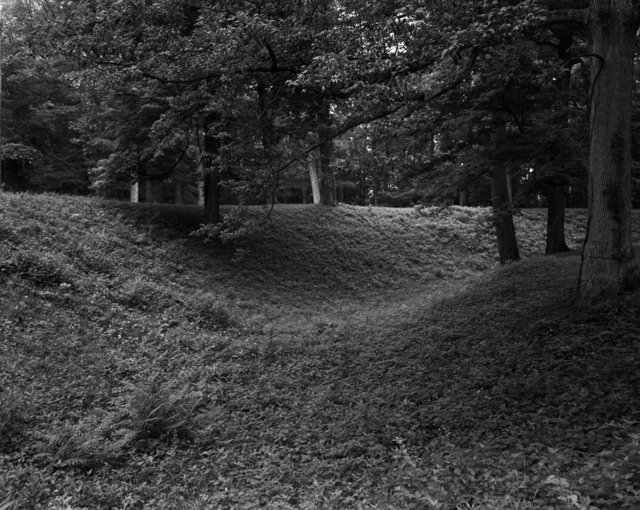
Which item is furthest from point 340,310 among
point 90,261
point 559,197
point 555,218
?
point 90,261

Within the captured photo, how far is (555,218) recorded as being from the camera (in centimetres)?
1320

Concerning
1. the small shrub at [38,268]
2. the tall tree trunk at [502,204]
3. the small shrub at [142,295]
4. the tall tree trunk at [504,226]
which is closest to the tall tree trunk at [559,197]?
the tall tree trunk at [502,204]

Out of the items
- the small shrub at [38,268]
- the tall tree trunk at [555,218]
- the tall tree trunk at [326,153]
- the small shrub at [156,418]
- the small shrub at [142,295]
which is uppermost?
the tall tree trunk at [326,153]

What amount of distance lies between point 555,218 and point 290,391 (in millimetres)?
9061

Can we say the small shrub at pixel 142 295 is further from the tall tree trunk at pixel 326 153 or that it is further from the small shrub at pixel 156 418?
the tall tree trunk at pixel 326 153

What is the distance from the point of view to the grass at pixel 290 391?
186 inches

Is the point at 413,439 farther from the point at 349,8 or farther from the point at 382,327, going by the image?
the point at 349,8

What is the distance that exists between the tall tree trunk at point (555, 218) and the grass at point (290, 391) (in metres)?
1.29

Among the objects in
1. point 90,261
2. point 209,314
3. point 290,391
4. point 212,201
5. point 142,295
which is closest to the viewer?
point 290,391

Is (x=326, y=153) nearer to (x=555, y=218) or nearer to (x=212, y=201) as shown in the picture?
(x=212, y=201)

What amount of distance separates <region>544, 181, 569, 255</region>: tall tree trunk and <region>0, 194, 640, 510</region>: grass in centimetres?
129

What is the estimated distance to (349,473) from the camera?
5.21 metres

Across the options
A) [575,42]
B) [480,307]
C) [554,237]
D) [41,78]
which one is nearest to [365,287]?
[554,237]

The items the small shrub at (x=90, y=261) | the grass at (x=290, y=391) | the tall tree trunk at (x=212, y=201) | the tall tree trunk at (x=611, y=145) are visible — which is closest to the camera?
the grass at (x=290, y=391)
